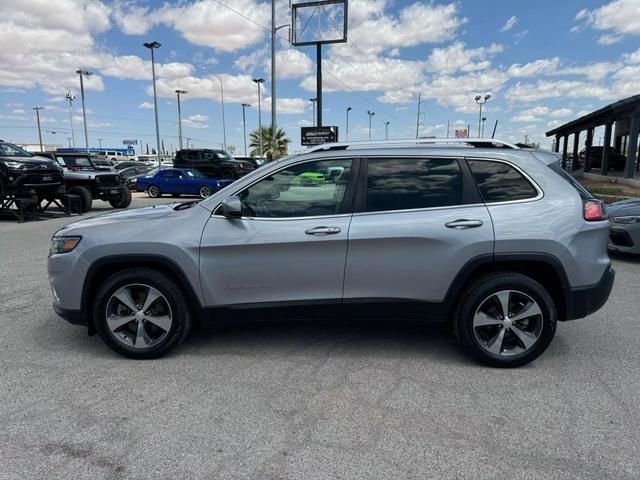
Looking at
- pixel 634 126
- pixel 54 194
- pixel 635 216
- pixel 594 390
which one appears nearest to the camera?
pixel 594 390

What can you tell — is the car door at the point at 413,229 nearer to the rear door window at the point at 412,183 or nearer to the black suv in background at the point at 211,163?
the rear door window at the point at 412,183

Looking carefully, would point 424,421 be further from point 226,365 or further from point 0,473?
point 0,473

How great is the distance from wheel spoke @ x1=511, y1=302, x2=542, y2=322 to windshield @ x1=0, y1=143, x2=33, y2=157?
1362 centimetres

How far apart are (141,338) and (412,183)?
2451mm

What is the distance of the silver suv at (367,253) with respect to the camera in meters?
3.44

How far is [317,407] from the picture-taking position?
3.02 metres

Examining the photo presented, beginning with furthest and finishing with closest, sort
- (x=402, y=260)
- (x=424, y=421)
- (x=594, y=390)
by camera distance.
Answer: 1. (x=402, y=260)
2. (x=594, y=390)
3. (x=424, y=421)

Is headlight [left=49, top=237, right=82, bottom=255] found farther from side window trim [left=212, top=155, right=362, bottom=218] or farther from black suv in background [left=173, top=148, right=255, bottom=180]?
black suv in background [left=173, top=148, right=255, bottom=180]

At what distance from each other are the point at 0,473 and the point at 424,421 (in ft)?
7.68

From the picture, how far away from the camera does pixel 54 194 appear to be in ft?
45.1

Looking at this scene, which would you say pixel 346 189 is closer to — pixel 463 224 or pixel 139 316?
pixel 463 224

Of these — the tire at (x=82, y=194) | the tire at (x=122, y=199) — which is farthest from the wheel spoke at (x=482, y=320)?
the tire at (x=122, y=199)

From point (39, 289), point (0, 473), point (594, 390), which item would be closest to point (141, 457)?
point (0, 473)

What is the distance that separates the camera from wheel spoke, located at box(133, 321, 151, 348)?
12.0ft
